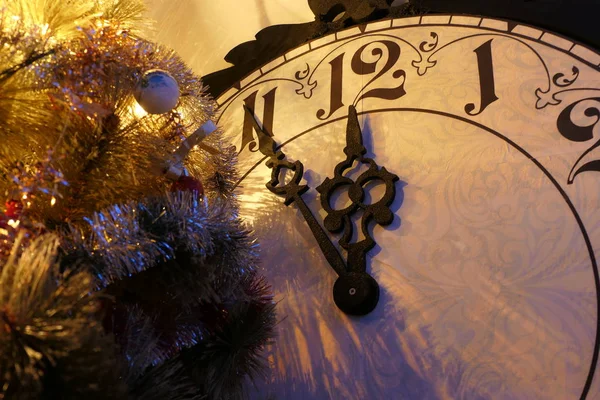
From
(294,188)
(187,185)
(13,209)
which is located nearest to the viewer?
(13,209)

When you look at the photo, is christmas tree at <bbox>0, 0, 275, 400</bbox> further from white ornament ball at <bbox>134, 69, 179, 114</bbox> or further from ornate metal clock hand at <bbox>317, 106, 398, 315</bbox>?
ornate metal clock hand at <bbox>317, 106, 398, 315</bbox>

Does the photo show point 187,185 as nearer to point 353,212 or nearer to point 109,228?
point 109,228

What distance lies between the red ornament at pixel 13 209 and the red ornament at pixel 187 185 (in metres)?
0.16

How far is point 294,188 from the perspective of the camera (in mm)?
863

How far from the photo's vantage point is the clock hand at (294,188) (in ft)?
2.58

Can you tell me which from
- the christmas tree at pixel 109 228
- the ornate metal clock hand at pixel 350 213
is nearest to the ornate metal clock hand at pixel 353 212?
the ornate metal clock hand at pixel 350 213

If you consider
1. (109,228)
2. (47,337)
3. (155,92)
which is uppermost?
(155,92)

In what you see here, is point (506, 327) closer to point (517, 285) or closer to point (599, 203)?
point (517, 285)

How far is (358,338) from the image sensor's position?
74cm

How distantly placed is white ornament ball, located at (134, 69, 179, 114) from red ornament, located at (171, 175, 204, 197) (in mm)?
A: 80

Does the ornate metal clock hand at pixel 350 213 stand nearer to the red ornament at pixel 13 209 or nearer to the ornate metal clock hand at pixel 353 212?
the ornate metal clock hand at pixel 353 212

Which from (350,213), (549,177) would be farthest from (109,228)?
(549,177)

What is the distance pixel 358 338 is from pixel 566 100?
1.38 feet

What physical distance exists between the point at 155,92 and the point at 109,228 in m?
0.15
